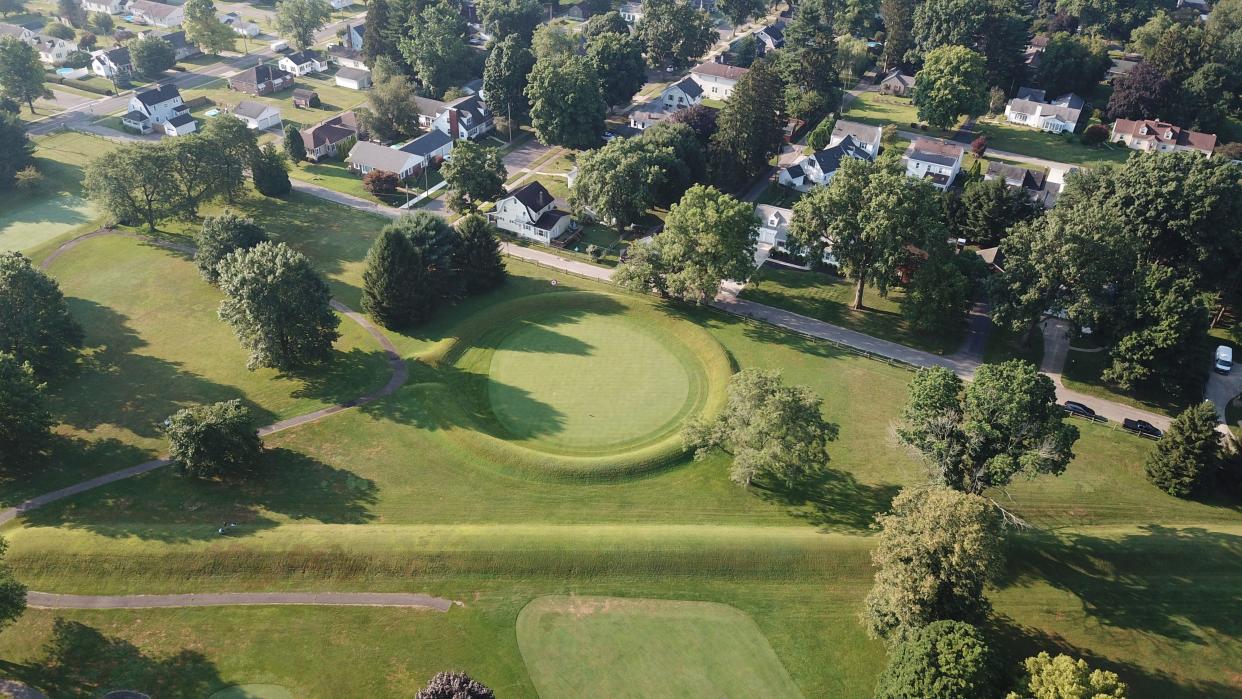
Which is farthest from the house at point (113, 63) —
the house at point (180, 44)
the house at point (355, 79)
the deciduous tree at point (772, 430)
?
the deciduous tree at point (772, 430)

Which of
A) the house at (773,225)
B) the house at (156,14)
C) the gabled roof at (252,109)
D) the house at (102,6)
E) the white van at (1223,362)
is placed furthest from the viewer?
the house at (102,6)

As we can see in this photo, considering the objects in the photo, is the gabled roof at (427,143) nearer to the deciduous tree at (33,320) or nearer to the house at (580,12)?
the deciduous tree at (33,320)

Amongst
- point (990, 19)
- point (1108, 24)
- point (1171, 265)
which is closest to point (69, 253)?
point (1171, 265)

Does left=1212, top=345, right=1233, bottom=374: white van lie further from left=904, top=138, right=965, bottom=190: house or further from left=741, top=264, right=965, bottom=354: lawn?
left=904, top=138, right=965, bottom=190: house

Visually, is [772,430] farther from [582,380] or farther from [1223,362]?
[1223,362]

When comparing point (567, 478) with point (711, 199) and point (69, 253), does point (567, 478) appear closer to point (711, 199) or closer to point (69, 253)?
point (711, 199)

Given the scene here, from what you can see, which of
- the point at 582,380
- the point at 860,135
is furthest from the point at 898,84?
the point at 582,380
